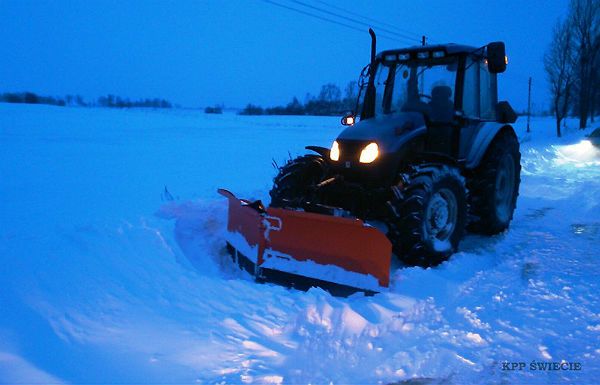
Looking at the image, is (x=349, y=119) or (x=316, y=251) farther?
(x=349, y=119)

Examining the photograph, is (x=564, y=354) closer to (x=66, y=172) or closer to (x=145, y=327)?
(x=145, y=327)

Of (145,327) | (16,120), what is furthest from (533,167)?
(16,120)

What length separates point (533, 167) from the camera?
12.6 meters

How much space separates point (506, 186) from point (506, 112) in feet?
3.20

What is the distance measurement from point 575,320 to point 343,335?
64.1 inches

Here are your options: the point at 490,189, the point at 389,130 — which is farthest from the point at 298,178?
the point at 490,189

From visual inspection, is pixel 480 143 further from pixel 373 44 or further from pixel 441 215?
pixel 373 44

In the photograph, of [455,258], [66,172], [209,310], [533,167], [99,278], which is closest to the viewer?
[209,310]

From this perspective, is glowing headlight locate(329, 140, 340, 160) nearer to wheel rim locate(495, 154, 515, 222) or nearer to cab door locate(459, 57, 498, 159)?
cab door locate(459, 57, 498, 159)

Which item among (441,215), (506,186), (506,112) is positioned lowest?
(441,215)

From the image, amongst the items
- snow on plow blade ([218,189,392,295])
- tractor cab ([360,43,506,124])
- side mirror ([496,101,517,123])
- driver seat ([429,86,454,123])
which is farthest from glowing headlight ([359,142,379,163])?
side mirror ([496,101,517,123])

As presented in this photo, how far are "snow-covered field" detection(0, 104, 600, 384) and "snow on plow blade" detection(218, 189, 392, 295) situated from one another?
237 mm

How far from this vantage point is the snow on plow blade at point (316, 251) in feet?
11.8

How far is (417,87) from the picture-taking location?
5.25 m
